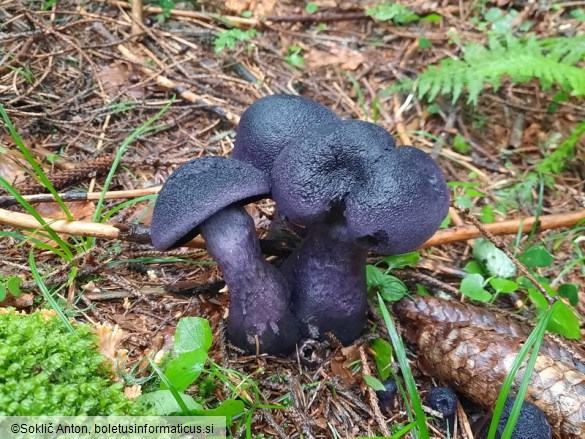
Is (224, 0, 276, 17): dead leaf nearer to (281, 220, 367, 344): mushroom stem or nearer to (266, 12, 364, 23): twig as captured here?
(266, 12, 364, 23): twig

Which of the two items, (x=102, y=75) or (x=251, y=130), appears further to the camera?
(x=102, y=75)

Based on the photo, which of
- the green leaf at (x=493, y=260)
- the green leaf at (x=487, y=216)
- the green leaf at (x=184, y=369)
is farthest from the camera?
the green leaf at (x=487, y=216)

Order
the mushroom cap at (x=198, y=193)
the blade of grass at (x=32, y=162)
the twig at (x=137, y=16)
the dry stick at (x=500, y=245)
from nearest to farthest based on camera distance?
the mushroom cap at (x=198, y=193) → the dry stick at (x=500, y=245) → the blade of grass at (x=32, y=162) → the twig at (x=137, y=16)

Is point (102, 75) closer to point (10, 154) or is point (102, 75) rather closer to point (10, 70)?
point (10, 70)

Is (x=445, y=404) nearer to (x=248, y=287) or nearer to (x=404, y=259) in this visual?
(x=404, y=259)

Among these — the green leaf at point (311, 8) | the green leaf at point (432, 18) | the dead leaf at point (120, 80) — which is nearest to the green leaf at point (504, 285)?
the dead leaf at point (120, 80)

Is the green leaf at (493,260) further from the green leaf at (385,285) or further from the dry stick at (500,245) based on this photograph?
the green leaf at (385,285)

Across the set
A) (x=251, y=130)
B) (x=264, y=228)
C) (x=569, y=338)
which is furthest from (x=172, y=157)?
(x=569, y=338)
